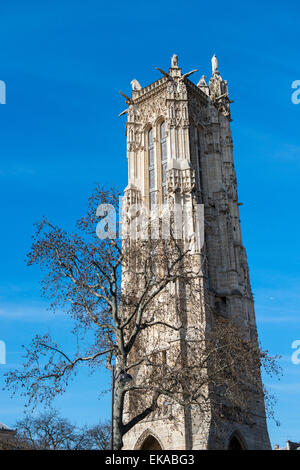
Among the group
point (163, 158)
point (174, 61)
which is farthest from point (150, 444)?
point (174, 61)

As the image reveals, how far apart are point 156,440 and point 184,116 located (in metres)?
20.1

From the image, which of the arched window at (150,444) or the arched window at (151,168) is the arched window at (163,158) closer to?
Result: the arched window at (151,168)

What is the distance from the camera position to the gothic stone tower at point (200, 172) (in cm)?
3194

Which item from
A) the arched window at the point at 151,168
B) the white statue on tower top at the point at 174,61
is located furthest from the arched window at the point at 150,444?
the white statue on tower top at the point at 174,61

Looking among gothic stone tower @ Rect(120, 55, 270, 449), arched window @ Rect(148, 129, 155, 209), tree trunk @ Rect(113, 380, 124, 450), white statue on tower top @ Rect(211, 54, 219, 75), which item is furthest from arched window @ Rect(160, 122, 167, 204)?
A: tree trunk @ Rect(113, 380, 124, 450)

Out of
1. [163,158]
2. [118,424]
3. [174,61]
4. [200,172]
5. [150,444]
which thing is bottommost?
[118,424]

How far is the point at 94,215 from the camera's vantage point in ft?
59.6

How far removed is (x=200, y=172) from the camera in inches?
1460

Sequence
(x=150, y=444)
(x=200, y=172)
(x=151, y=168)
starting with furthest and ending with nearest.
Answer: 1. (x=200, y=172)
2. (x=151, y=168)
3. (x=150, y=444)

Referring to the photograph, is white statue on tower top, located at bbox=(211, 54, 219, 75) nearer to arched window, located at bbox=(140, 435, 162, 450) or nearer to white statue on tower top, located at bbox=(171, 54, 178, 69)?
white statue on tower top, located at bbox=(171, 54, 178, 69)

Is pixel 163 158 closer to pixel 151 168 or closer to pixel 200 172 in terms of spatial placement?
pixel 151 168

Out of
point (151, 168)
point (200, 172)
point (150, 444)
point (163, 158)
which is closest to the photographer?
point (150, 444)
